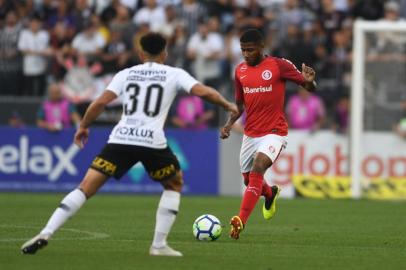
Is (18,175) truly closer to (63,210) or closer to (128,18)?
(128,18)

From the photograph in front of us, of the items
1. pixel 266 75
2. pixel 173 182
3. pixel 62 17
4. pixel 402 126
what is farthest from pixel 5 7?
pixel 173 182


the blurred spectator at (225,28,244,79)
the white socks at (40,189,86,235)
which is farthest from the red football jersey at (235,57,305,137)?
the blurred spectator at (225,28,244,79)

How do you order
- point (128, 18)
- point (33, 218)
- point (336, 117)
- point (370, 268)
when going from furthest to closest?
point (128, 18) → point (336, 117) → point (33, 218) → point (370, 268)

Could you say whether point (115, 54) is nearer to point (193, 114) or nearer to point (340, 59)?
point (193, 114)

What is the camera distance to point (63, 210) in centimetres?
1068

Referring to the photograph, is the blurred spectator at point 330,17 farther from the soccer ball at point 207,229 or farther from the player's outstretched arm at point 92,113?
the player's outstretched arm at point 92,113

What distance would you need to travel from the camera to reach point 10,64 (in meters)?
25.6

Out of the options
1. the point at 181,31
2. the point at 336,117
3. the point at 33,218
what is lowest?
the point at 33,218

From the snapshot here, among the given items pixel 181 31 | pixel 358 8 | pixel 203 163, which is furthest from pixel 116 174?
pixel 358 8

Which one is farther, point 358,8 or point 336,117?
point 358,8

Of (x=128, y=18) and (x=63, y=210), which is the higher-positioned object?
(x=128, y=18)

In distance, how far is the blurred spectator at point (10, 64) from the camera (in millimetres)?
25641

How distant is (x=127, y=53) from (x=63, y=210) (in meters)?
14.6

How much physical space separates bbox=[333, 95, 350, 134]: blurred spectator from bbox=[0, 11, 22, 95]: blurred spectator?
735cm
